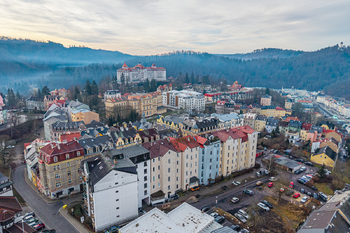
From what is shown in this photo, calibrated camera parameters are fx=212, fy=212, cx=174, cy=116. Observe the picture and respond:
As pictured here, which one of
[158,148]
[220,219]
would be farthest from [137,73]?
[220,219]

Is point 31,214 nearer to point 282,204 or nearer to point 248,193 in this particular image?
point 248,193

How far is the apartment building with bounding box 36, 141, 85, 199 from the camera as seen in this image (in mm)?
36594

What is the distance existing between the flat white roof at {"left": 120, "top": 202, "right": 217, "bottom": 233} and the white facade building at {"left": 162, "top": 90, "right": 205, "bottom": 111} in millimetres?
76523

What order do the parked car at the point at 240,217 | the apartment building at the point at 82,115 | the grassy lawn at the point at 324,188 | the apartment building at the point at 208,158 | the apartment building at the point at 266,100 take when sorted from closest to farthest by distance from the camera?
the parked car at the point at 240,217 < the apartment building at the point at 208,158 < the grassy lawn at the point at 324,188 < the apartment building at the point at 82,115 < the apartment building at the point at 266,100

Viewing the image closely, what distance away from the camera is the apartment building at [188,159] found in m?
39.8

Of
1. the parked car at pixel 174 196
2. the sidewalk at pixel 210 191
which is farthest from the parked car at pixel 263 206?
the parked car at pixel 174 196

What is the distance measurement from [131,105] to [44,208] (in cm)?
5872

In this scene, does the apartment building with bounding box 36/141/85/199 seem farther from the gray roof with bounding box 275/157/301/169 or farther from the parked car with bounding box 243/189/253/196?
the gray roof with bounding box 275/157/301/169

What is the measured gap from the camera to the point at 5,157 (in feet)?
169

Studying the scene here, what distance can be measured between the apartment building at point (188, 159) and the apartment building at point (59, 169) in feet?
60.4

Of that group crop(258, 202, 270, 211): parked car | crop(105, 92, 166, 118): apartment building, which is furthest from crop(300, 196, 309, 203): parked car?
crop(105, 92, 166, 118): apartment building

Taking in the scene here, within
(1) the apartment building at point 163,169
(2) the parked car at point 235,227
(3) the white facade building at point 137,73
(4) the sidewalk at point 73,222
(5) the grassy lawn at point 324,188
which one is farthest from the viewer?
(3) the white facade building at point 137,73

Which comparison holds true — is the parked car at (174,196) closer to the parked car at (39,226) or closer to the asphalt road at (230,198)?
the asphalt road at (230,198)

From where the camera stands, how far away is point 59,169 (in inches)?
1471
